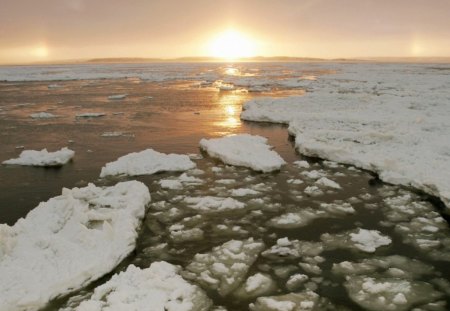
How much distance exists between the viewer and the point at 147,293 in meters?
4.82

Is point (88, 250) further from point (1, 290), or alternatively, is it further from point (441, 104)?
point (441, 104)

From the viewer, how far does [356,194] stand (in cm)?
814

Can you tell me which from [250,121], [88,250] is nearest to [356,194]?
[88,250]

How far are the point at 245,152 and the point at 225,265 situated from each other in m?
5.37

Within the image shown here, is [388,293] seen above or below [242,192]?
below

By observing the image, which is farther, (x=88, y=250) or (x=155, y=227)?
(x=155, y=227)

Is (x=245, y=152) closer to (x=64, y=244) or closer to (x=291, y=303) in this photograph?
(x=64, y=244)

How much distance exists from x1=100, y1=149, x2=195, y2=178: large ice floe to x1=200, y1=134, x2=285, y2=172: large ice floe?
96cm

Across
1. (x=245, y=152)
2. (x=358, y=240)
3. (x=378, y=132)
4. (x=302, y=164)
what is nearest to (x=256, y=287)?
(x=358, y=240)

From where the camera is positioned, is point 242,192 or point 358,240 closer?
point 358,240

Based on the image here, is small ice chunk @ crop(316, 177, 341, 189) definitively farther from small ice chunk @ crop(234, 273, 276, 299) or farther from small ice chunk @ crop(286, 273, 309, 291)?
small ice chunk @ crop(234, 273, 276, 299)

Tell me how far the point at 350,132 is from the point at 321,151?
2.23 metres

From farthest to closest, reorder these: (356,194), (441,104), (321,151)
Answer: (441,104) < (321,151) < (356,194)

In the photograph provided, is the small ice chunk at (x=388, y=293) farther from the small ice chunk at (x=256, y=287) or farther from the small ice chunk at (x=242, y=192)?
the small ice chunk at (x=242, y=192)
